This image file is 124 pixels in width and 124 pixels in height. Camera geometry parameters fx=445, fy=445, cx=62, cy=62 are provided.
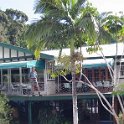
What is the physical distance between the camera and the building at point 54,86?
3089cm

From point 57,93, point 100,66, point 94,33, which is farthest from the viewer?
point 57,93

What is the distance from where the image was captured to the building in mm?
30891

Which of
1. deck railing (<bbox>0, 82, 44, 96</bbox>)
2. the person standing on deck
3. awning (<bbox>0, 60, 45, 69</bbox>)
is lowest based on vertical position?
deck railing (<bbox>0, 82, 44, 96</bbox>)

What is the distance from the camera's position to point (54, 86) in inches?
1303

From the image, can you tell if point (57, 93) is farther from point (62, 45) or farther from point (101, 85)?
point (62, 45)

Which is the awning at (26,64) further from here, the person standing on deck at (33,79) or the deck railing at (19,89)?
the deck railing at (19,89)

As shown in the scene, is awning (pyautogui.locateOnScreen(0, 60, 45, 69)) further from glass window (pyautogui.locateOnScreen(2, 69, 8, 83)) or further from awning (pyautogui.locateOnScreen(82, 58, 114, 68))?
awning (pyautogui.locateOnScreen(82, 58, 114, 68))

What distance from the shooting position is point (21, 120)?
110 feet

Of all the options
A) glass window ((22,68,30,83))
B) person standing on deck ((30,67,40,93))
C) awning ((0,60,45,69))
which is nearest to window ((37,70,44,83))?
awning ((0,60,45,69))

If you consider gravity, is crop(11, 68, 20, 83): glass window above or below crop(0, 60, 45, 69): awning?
below

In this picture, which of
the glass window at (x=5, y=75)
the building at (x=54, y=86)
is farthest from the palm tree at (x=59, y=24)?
the glass window at (x=5, y=75)

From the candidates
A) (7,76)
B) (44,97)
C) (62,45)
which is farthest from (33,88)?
(62,45)

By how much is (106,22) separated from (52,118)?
9293 mm

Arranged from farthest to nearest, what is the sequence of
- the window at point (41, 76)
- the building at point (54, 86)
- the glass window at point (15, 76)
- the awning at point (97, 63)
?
1. the glass window at point (15, 76)
2. the window at point (41, 76)
3. the building at point (54, 86)
4. the awning at point (97, 63)
